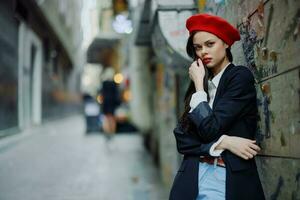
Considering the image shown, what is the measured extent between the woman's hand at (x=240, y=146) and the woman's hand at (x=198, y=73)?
0.32 meters

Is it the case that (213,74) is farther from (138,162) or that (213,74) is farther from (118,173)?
(138,162)

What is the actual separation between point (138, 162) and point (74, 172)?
174cm

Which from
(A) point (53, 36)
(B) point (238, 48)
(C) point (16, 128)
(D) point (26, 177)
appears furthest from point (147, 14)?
(A) point (53, 36)

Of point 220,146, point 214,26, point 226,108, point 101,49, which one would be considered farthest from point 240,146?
point 101,49

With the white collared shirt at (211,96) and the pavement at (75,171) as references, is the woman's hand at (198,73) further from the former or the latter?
the pavement at (75,171)

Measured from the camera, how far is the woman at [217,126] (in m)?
2.24

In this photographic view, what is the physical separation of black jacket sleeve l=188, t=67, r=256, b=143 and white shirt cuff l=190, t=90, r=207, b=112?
0.03 metres

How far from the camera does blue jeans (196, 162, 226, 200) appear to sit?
229 centimetres

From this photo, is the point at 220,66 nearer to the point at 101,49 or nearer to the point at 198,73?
the point at 198,73

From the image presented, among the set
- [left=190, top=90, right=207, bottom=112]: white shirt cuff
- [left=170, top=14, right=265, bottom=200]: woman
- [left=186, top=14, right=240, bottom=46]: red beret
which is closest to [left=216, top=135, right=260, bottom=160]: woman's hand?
[left=170, top=14, right=265, bottom=200]: woman

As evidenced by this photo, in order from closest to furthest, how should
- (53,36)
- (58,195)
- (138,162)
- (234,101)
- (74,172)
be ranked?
(234,101) < (58,195) < (74,172) < (138,162) < (53,36)

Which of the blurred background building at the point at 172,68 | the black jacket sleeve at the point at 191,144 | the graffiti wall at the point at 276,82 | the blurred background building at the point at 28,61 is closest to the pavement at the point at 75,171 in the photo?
the blurred background building at the point at 172,68

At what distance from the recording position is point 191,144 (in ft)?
7.81

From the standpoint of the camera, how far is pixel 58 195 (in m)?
5.92
